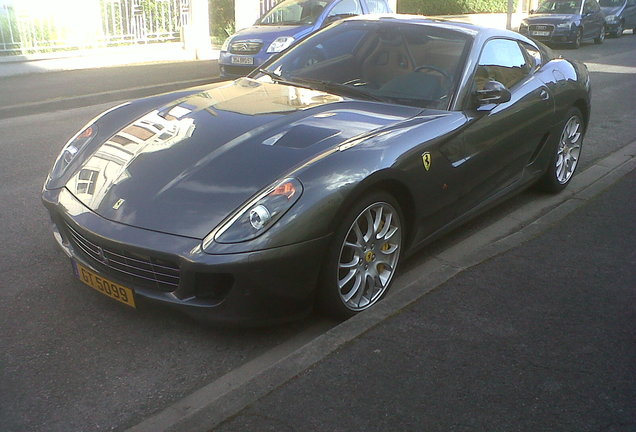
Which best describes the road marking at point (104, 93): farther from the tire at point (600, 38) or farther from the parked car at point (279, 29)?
the tire at point (600, 38)

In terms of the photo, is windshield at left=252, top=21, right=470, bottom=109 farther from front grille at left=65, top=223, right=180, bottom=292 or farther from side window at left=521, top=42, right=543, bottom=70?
front grille at left=65, top=223, right=180, bottom=292

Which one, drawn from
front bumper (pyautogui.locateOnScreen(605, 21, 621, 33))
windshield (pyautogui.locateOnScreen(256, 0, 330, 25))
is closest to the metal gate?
Answer: windshield (pyautogui.locateOnScreen(256, 0, 330, 25))

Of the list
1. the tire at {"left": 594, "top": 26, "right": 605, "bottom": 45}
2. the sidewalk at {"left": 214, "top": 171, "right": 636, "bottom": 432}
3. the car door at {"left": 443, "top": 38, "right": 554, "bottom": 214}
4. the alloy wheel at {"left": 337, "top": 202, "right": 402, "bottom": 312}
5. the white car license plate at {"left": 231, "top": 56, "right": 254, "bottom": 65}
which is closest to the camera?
the sidewalk at {"left": 214, "top": 171, "right": 636, "bottom": 432}

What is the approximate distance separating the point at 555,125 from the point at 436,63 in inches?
55.9

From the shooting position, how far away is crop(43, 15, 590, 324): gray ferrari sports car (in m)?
3.42

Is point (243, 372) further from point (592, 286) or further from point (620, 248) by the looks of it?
point (620, 248)

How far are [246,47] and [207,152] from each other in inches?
361

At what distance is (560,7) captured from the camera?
75.9 ft

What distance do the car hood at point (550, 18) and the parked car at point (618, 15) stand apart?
4203 mm

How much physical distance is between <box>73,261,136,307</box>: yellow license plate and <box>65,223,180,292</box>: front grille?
4cm

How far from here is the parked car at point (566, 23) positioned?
851 inches

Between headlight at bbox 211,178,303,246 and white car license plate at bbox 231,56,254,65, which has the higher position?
headlight at bbox 211,178,303,246

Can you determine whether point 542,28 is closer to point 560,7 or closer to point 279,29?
point 560,7

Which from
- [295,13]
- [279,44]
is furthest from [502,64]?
[295,13]
